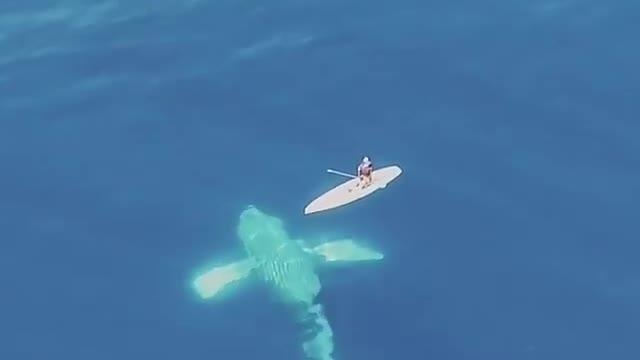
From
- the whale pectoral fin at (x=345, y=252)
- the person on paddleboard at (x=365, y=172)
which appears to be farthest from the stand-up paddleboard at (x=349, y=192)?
the whale pectoral fin at (x=345, y=252)

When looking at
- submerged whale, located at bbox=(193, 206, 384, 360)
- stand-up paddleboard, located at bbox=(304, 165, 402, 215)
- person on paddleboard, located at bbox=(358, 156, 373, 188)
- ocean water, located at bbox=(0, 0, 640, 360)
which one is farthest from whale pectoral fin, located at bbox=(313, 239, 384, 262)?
person on paddleboard, located at bbox=(358, 156, 373, 188)

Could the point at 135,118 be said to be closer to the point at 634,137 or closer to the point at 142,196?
the point at 142,196

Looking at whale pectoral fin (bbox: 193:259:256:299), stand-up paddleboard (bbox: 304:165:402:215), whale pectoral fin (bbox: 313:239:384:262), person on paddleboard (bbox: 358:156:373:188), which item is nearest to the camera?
whale pectoral fin (bbox: 193:259:256:299)

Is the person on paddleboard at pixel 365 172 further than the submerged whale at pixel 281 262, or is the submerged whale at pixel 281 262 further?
the person on paddleboard at pixel 365 172

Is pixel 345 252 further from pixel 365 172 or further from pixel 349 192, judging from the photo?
pixel 365 172

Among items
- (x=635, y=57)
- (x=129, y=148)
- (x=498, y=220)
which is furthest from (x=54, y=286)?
(x=635, y=57)

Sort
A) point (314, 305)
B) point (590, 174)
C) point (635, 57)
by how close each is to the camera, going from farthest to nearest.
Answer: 1. point (635, 57)
2. point (590, 174)
3. point (314, 305)

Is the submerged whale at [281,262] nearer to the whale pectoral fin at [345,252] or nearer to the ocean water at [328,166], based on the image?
the whale pectoral fin at [345,252]

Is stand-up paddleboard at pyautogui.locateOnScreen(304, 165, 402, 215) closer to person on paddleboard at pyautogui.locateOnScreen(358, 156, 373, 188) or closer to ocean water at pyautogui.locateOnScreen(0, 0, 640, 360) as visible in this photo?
person on paddleboard at pyautogui.locateOnScreen(358, 156, 373, 188)
